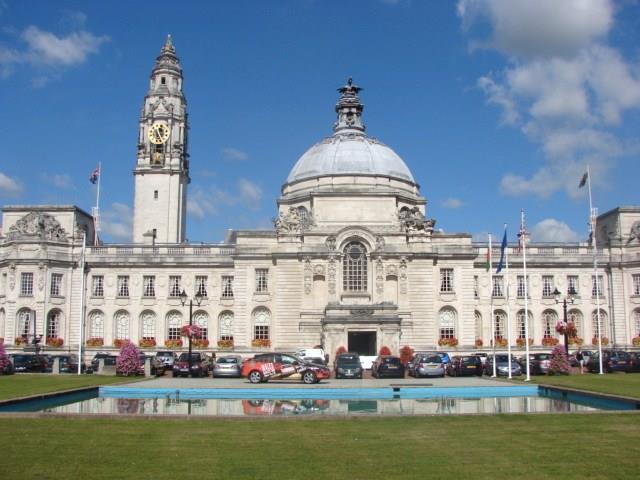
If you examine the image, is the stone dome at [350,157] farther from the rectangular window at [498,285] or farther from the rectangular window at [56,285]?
the rectangular window at [56,285]

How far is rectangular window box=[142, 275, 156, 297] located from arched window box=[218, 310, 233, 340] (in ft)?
22.9

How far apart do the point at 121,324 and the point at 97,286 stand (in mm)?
4352

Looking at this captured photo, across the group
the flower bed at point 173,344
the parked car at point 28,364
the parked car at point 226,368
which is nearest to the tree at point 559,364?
the parked car at point 226,368

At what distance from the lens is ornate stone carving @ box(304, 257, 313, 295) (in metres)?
61.9

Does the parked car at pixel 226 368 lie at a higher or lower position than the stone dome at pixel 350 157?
lower

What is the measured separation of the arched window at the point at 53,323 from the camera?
214 feet

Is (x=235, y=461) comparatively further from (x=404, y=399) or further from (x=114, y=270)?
(x=114, y=270)

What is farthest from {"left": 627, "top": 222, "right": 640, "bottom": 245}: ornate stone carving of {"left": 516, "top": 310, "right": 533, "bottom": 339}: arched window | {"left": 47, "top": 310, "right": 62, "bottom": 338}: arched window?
{"left": 47, "top": 310, "right": 62, "bottom": 338}: arched window

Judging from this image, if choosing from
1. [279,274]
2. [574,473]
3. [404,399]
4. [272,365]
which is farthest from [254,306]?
[574,473]

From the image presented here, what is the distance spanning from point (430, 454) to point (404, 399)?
1315 cm

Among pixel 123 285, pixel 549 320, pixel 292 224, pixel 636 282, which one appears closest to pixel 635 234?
pixel 636 282

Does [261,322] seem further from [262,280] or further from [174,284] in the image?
[174,284]

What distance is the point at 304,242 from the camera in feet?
207

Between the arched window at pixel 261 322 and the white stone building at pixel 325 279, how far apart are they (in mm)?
92
